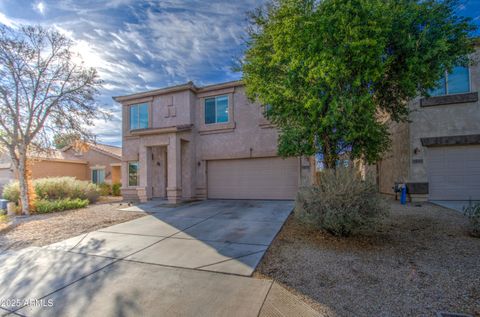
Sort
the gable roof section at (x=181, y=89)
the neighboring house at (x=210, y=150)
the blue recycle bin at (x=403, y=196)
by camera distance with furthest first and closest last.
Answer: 1. the gable roof section at (x=181, y=89)
2. the neighboring house at (x=210, y=150)
3. the blue recycle bin at (x=403, y=196)

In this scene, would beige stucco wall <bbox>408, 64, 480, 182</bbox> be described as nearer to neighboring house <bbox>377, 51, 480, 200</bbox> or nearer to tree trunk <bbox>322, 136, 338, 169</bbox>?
neighboring house <bbox>377, 51, 480, 200</bbox>

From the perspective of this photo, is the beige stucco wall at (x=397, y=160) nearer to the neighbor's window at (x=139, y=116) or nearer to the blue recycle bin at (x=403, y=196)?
the blue recycle bin at (x=403, y=196)

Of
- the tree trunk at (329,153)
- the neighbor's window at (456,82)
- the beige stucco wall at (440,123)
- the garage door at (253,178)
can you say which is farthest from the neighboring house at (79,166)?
the neighbor's window at (456,82)

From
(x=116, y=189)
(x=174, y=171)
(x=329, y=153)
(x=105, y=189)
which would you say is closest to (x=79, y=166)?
(x=105, y=189)

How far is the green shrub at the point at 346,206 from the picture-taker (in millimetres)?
4785

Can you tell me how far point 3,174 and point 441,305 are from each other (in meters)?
29.9

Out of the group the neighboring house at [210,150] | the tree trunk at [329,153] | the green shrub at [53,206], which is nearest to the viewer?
the tree trunk at [329,153]

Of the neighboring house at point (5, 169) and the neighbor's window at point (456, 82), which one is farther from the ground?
the neighbor's window at point (456, 82)

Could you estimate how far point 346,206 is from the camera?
480 centimetres

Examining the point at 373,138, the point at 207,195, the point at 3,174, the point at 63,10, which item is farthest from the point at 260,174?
the point at 3,174

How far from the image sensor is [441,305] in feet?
9.04

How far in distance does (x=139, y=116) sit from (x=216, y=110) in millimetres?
5229

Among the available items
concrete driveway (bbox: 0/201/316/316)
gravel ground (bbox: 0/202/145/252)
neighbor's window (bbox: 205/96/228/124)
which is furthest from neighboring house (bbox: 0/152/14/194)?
concrete driveway (bbox: 0/201/316/316)

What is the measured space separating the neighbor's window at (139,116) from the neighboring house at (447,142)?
1421cm
